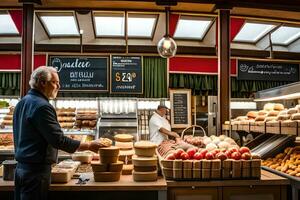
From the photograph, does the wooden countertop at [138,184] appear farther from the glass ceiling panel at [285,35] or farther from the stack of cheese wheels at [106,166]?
the glass ceiling panel at [285,35]

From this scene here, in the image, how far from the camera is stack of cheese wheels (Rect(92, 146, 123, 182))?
10.2ft

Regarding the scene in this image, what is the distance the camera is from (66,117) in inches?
250

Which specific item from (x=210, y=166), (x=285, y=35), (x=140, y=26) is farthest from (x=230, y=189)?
(x=285, y=35)

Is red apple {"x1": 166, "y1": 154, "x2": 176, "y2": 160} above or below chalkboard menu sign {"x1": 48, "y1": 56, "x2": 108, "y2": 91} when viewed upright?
below

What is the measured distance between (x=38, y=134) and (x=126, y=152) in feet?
3.68

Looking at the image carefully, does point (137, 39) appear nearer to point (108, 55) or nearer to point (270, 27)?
point (108, 55)

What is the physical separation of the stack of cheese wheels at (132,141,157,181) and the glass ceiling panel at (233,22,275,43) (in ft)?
16.6

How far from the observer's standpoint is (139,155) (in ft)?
10.8

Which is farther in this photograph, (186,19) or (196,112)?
(196,112)

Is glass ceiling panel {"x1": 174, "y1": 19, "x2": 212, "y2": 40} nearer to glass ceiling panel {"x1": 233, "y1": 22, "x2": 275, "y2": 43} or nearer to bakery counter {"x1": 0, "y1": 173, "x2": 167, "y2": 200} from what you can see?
glass ceiling panel {"x1": 233, "y1": 22, "x2": 275, "y2": 43}

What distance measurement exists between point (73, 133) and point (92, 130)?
433 millimetres

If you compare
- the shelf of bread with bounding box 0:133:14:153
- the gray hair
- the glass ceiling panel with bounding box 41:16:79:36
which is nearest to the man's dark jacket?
the gray hair

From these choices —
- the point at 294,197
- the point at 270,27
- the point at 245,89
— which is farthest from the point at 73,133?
the point at 270,27

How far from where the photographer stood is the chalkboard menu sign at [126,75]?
718 cm
